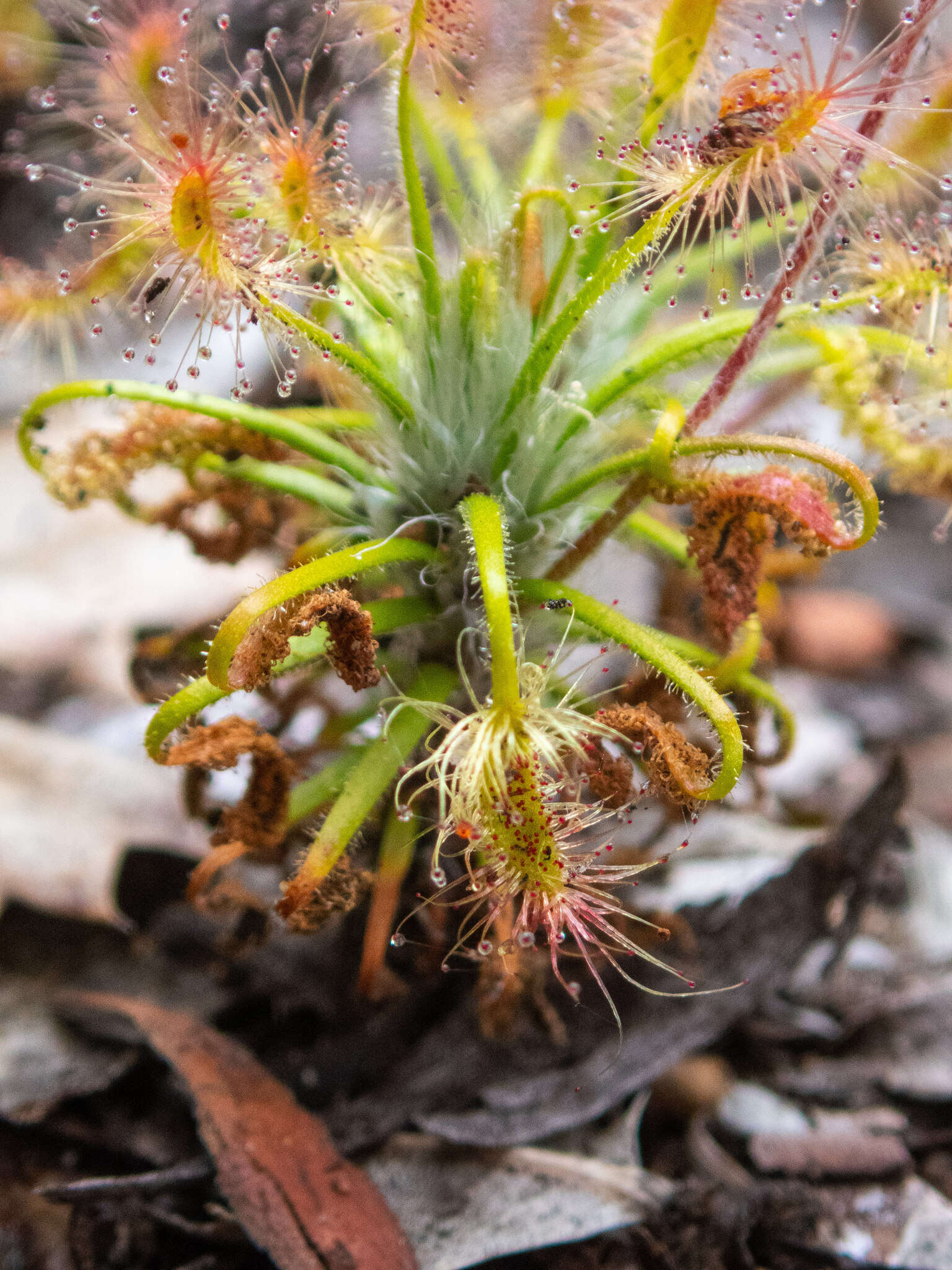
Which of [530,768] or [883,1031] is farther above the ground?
[530,768]

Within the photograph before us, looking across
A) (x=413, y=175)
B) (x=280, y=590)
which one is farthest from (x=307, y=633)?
(x=413, y=175)

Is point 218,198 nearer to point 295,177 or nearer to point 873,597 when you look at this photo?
point 295,177

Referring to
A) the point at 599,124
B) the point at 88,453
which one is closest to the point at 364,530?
the point at 88,453

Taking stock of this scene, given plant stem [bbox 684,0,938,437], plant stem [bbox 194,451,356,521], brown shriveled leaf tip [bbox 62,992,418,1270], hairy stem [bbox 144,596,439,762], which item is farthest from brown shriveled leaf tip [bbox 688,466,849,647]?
brown shriveled leaf tip [bbox 62,992,418,1270]

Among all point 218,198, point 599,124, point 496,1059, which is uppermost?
point 599,124

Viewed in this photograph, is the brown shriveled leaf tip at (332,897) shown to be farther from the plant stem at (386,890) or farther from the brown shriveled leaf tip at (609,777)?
the brown shriveled leaf tip at (609,777)

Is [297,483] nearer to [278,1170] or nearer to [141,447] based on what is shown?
[141,447]

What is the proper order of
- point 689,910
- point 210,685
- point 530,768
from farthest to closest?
point 689,910, point 210,685, point 530,768

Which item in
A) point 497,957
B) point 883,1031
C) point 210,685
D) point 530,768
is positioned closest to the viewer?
point 530,768

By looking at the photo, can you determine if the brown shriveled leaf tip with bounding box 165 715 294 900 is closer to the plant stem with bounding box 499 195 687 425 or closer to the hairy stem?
the hairy stem
